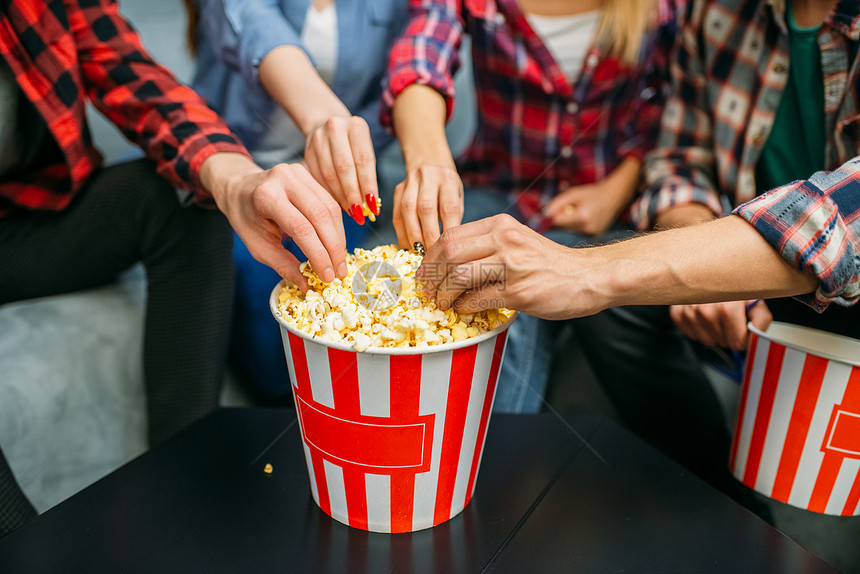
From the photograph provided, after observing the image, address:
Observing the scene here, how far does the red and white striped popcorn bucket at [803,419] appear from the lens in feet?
2.32

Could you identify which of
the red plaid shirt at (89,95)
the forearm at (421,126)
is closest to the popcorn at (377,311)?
the forearm at (421,126)

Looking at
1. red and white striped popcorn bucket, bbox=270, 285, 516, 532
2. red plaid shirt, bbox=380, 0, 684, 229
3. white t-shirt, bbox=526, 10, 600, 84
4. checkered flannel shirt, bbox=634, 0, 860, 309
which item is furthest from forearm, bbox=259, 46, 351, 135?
checkered flannel shirt, bbox=634, 0, 860, 309

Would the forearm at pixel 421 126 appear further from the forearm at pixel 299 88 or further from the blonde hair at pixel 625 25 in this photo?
the blonde hair at pixel 625 25

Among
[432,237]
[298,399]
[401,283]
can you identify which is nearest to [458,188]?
[432,237]

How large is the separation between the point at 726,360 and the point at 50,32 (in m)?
1.26

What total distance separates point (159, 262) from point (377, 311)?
1.98 feet

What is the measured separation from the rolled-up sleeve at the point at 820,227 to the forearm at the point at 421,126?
17.2 inches

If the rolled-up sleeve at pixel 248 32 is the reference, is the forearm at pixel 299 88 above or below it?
below

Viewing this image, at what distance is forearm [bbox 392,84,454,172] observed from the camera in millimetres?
958

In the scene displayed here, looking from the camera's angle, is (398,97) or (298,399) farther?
(398,97)

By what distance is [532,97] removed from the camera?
1.30 meters

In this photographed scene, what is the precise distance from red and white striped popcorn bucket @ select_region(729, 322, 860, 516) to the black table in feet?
0.42

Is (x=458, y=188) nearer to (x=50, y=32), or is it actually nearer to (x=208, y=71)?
(x=50, y=32)

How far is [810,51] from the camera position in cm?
99
